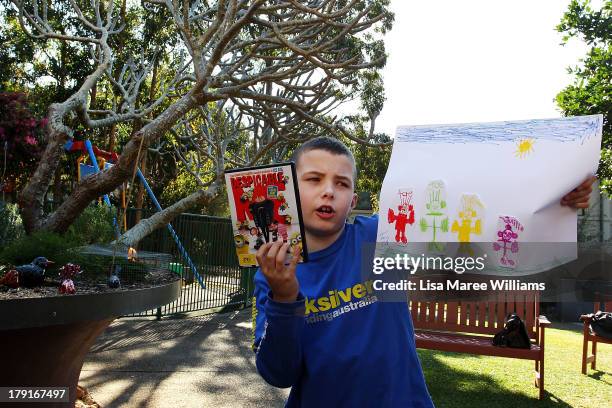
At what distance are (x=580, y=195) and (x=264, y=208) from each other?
79cm

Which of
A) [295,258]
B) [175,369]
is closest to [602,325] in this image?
[175,369]

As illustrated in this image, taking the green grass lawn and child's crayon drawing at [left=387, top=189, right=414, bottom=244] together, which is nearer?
child's crayon drawing at [left=387, top=189, right=414, bottom=244]

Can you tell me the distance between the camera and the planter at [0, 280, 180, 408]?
91.7 inches

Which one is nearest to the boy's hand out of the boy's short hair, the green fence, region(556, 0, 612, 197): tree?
the boy's short hair

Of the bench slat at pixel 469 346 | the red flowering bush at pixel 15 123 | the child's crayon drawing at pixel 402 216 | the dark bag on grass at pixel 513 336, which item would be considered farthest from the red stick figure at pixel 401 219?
the red flowering bush at pixel 15 123

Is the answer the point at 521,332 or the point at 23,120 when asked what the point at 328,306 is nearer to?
the point at 521,332

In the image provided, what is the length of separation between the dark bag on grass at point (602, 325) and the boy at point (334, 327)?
6061 millimetres

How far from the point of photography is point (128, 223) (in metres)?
9.22

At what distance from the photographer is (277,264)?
1.22 meters

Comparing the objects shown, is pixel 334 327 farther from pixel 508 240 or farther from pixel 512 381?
pixel 512 381

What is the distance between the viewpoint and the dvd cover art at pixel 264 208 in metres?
1.24

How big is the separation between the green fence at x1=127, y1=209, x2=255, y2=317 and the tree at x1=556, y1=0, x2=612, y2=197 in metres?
8.94

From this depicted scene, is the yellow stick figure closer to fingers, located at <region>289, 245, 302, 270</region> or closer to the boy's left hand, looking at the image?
the boy's left hand

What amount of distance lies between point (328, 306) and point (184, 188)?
23.0 meters
